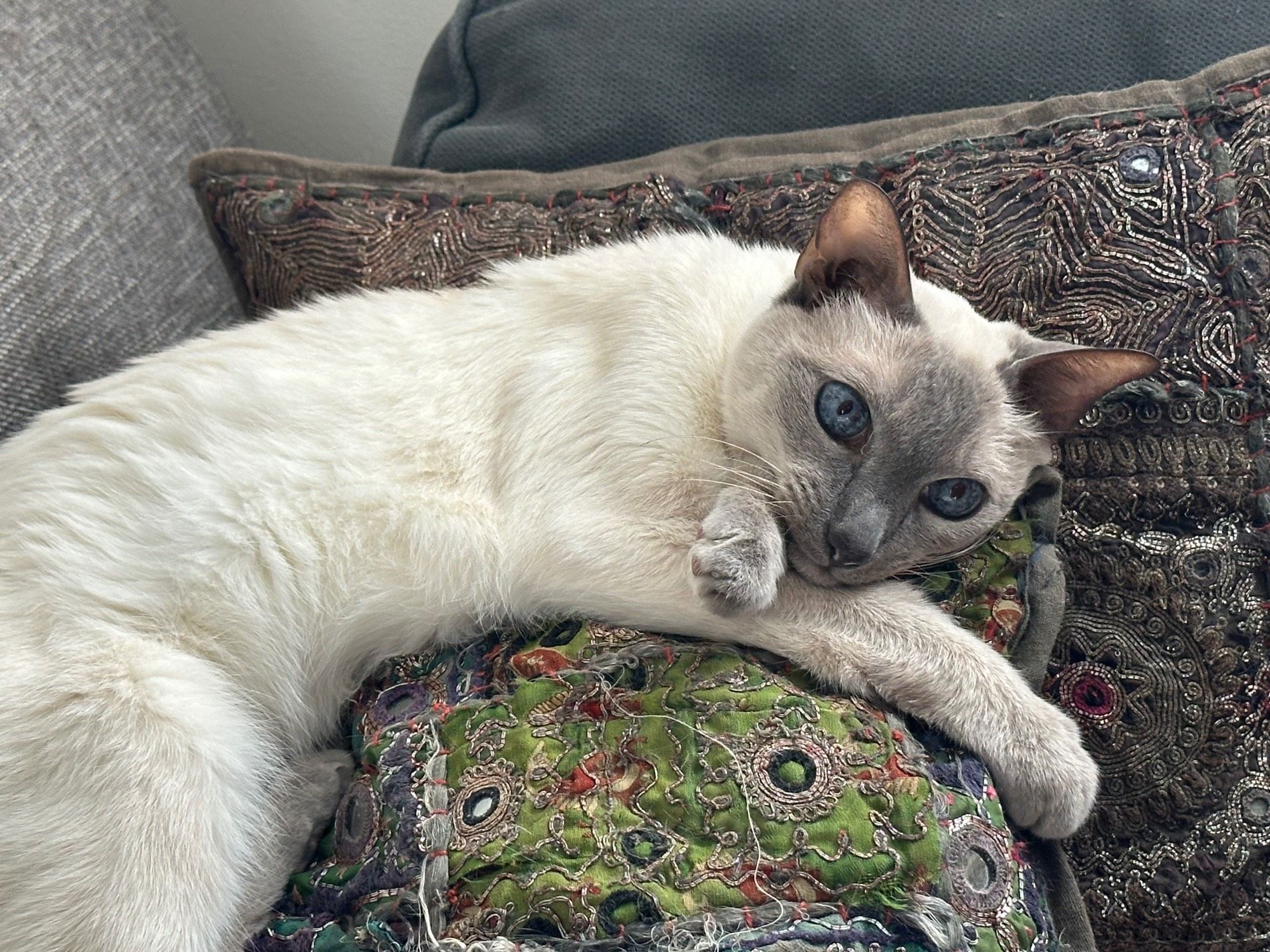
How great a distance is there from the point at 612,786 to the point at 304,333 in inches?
35.8

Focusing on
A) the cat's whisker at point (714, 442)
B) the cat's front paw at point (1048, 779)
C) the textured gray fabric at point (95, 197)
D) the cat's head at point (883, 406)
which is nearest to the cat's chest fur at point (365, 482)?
the cat's whisker at point (714, 442)

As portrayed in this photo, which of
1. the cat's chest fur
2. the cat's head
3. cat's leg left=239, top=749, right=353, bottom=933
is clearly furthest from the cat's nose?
cat's leg left=239, top=749, right=353, bottom=933

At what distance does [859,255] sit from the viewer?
4.42ft

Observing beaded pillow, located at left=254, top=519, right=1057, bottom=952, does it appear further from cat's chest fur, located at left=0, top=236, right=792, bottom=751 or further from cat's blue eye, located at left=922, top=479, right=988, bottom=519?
cat's blue eye, located at left=922, top=479, right=988, bottom=519

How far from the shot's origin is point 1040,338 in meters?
1.47

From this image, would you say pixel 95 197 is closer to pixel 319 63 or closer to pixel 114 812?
pixel 319 63

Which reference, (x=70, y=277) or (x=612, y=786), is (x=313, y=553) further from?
(x=70, y=277)

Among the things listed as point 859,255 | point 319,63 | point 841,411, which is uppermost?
point 319,63

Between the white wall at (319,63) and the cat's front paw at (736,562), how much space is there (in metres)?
1.77

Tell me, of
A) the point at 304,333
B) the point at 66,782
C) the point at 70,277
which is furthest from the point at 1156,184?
the point at 70,277

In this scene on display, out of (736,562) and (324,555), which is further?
(324,555)

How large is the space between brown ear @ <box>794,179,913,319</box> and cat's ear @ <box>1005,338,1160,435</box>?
19cm

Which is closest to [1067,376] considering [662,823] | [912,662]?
[912,662]

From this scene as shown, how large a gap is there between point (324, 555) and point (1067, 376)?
1.11m
